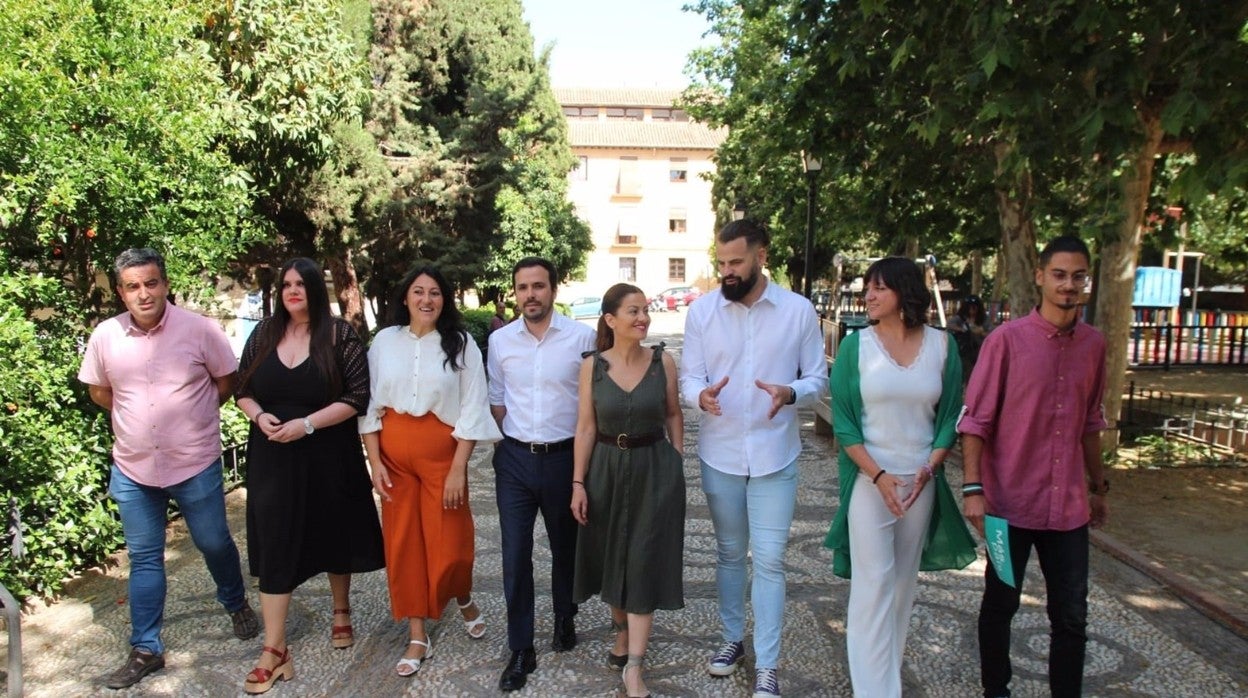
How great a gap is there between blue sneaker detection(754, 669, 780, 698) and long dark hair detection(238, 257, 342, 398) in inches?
87.3

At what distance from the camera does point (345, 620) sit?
14.3 ft

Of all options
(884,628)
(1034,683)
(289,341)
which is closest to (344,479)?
(289,341)

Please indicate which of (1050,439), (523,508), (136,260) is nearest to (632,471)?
(523,508)

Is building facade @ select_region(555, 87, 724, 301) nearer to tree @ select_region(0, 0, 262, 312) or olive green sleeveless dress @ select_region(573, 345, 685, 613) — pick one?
tree @ select_region(0, 0, 262, 312)

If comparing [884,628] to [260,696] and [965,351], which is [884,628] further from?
[965,351]

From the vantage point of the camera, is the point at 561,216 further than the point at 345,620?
Yes

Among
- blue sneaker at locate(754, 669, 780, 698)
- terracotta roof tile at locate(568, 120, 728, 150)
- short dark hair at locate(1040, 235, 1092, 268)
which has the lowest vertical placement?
blue sneaker at locate(754, 669, 780, 698)

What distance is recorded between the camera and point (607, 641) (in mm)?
4328

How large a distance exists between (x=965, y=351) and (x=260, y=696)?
1015 centimetres

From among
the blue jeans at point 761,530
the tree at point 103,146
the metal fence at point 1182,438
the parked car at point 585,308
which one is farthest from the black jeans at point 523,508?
the parked car at point 585,308

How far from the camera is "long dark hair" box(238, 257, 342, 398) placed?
393cm

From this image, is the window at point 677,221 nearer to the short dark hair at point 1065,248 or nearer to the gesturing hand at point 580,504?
the gesturing hand at point 580,504

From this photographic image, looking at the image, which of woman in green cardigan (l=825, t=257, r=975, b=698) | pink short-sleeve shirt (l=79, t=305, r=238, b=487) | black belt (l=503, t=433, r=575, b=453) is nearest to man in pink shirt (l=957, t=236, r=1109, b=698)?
woman in green cardigan (l=825, t=257, r=975, b=698)

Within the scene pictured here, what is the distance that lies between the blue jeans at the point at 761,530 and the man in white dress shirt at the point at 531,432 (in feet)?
2.20
